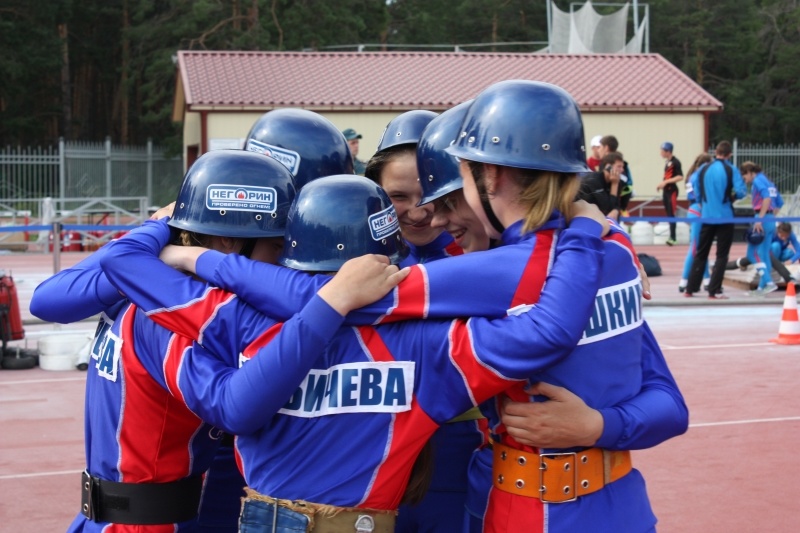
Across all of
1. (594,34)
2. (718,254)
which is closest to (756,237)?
(718,254)

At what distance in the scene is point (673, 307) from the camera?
48.3 feet

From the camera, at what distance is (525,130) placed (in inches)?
110

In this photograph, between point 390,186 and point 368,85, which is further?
point 368,85

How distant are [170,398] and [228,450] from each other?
680mm

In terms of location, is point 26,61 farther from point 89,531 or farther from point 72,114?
point 89,531

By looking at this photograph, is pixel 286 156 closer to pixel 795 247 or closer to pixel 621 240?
pixel 621 240

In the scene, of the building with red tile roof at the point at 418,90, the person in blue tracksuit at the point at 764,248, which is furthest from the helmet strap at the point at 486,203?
the building with red tile roof at the point at 418,90

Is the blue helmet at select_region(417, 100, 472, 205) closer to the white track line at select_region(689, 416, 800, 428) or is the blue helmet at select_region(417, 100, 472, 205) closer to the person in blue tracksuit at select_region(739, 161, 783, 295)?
the white track line at select_region(689, 416, 800, 428)

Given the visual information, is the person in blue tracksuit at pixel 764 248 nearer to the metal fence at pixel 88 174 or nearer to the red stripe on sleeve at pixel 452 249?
the red stripe on sleeve at pixel 452 249

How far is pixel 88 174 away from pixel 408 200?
34.3 metres

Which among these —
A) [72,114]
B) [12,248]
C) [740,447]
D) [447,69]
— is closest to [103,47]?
[72,114]

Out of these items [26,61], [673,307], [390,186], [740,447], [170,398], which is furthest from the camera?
[26,61]

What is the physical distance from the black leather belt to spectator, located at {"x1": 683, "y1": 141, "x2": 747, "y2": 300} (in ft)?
40.6

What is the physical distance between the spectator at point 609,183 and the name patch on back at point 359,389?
29.9ft
